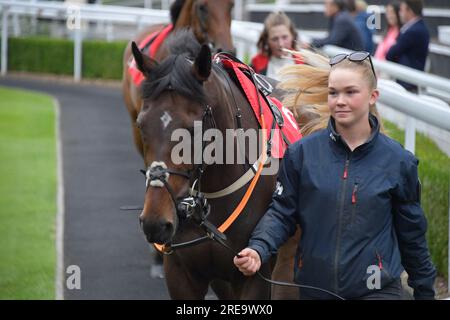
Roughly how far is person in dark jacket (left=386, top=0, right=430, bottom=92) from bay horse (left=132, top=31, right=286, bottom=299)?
4.59m

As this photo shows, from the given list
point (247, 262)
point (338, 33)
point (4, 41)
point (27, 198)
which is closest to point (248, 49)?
point (338, 33)

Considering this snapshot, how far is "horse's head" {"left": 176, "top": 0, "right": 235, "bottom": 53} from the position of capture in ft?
25.8

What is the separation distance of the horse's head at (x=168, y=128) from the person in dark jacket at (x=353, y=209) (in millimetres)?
340

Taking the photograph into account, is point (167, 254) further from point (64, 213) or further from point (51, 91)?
point (51, 91)

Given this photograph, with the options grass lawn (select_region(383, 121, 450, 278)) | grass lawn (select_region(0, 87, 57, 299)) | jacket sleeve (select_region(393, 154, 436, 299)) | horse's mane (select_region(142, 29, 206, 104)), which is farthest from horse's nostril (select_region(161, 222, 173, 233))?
grass lawn (select_region(0, 87, 57, 299))

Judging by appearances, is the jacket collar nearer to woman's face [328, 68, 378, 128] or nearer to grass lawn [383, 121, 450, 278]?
woman's face [328, 68, 378, 128]

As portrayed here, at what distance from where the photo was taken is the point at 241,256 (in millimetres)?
3342

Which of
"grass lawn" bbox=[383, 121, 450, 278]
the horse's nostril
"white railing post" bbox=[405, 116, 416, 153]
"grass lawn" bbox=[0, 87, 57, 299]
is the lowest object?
"grass lawn" bbox=[0, 87, 57, 299]

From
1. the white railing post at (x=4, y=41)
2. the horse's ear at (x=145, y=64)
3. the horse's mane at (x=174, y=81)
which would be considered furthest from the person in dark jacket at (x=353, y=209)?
the white railing post at (x=4, y=41)

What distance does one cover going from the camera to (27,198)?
8.99 metres

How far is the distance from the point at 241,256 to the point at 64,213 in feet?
17.3

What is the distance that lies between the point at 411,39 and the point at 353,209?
5492 millimetres

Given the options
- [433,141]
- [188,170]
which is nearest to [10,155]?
[433,141]

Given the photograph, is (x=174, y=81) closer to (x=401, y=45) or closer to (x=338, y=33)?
(x=401, y=45)
